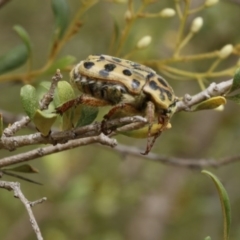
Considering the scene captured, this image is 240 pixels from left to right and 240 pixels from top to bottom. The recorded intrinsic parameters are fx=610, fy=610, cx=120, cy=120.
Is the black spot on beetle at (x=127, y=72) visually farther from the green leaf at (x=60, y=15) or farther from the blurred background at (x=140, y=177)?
the blurred background at (x=140, y=177)

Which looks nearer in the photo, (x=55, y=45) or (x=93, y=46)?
(x=55, y=45)

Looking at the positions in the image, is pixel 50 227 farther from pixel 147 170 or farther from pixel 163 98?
pixel 163 98

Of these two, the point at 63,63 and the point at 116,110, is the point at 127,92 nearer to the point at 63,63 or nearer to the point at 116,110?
the point at 116,110

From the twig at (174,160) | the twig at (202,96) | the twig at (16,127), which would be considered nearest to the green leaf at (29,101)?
the twig at (16,127)

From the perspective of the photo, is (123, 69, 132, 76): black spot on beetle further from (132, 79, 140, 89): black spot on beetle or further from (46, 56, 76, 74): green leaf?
(46, 56, 76, 74): green leaf

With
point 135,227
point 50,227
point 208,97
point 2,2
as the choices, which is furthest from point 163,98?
point 135,227

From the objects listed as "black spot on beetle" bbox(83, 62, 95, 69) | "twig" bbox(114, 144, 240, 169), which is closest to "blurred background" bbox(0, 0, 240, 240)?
"twig" bbox(114, 144, 240, 169)
